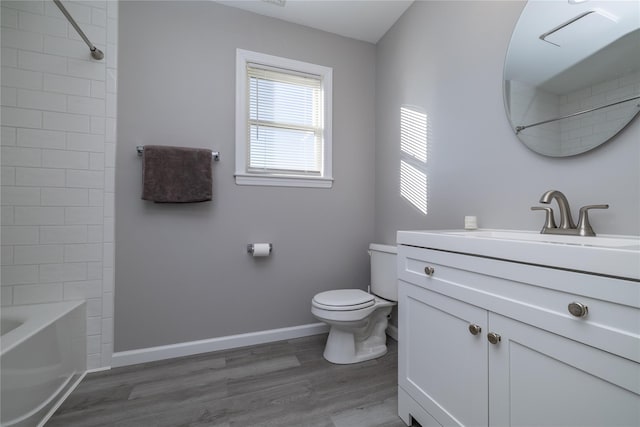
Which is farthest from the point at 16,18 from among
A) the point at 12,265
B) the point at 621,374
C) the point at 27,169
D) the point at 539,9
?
the point at 621,374

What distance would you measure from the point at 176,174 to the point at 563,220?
2.04 m

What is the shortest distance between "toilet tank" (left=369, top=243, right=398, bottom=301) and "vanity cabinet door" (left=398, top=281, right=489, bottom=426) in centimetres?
61

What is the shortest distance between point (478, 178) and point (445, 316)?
2.57ft

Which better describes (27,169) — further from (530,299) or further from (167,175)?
(530,299)

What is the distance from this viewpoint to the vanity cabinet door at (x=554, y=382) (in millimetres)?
570

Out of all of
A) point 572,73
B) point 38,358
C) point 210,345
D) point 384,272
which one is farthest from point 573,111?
point 38,358

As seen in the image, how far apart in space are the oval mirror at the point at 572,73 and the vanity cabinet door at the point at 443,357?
786mm

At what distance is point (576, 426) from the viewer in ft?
2.08

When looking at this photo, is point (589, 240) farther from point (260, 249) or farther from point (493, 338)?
point (260, 249)

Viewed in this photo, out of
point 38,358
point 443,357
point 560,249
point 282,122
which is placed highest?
point 282,122

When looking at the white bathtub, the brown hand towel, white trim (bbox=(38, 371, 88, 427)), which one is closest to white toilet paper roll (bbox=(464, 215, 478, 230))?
the brown hand towel

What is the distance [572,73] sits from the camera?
1034mm

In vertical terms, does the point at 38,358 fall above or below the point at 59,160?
below

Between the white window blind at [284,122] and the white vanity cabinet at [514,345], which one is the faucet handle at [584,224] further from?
the white window blind at [284,122]
